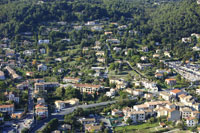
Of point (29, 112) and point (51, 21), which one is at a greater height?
point (51, 21)

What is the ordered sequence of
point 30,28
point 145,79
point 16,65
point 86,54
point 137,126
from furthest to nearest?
point 30,28 < point 86,54 < point 16,65 < point 145,79 < point 137,126

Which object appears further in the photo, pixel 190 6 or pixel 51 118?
pixel 190 6

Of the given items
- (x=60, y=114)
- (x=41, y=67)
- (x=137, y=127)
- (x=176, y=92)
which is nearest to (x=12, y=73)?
(x=41, y=67)

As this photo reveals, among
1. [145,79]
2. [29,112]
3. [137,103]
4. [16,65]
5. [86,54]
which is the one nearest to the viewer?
[29,112]

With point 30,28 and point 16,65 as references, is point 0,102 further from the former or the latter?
point 30,28

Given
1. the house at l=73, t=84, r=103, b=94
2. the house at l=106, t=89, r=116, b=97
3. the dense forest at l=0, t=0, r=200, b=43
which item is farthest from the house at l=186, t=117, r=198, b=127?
the dense forest at l=0, t=0, r=200, b=43

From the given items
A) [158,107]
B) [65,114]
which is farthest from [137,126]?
[65,114]

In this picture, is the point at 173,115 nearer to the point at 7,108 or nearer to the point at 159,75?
the point at 159,75

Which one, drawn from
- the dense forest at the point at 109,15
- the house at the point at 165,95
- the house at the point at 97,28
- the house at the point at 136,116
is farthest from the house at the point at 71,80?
the house at the point at 97,28
